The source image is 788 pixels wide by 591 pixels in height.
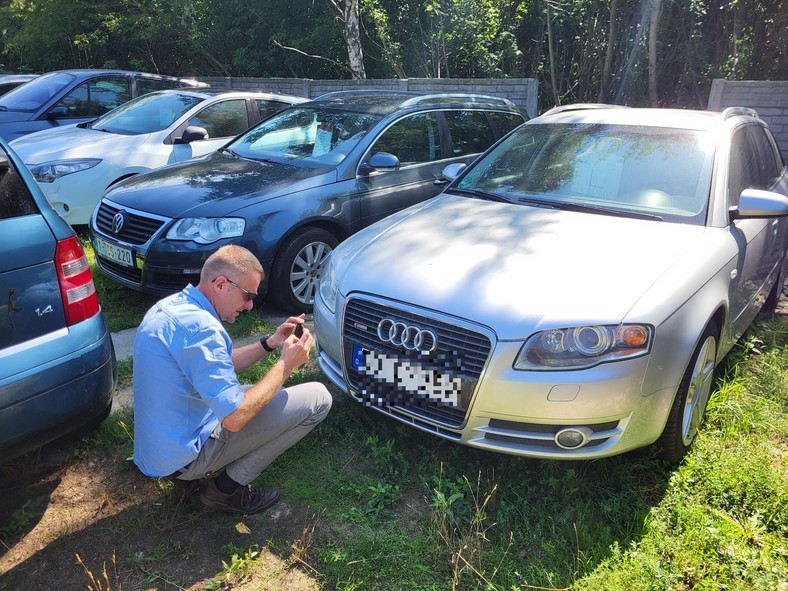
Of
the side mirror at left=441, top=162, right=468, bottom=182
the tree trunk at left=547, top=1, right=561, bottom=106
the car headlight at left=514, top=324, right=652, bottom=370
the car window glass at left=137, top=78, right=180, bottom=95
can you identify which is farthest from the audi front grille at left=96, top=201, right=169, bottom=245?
the tree trunk at left=547, top=1, right=561, bottom=106

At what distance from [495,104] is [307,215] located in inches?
105

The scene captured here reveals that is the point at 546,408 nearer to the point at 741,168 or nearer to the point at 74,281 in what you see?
the point at 74,281

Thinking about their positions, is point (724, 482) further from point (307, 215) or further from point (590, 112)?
point (307, 215)

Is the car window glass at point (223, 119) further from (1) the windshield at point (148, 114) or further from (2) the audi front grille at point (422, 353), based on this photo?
(2) the audi front grille at point (422, 353)

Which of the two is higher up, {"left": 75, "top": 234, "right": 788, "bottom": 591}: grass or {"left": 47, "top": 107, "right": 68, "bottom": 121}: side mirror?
{"left": 47, "top": 107, "right": 68, "bottom": 121}: side mirror

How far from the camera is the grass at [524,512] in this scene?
7.97 feet

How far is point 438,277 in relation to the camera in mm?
2916

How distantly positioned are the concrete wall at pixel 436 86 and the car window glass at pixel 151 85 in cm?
382

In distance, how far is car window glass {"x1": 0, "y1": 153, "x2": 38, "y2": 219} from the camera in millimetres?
2600

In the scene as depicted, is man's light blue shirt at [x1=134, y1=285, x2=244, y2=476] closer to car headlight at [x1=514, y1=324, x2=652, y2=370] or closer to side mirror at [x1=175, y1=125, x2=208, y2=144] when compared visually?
car headlight at [x1=514, y1=324, x2=652, y2=370]

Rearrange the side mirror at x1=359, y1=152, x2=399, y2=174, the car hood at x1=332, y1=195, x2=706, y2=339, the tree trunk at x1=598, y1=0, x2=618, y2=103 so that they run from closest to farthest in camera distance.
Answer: the car hood at x1=332, y1=195, x2=706, y2=339
the side mirror at x1=359, y1=152, x2=399, y2=174
the tree trunk at x1=598, y1=0, x2=618, y2=103

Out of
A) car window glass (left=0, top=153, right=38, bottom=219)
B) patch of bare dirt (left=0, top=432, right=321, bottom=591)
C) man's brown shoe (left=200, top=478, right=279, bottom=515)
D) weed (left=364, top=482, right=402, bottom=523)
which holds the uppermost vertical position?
car window glass (left=0, top=153, right=38, bottom=219)

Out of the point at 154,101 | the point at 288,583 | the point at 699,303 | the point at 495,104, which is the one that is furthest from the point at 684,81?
Answer: the point at 288,583

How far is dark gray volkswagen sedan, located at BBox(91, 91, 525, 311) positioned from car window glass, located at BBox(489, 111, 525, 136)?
0.75 ft
